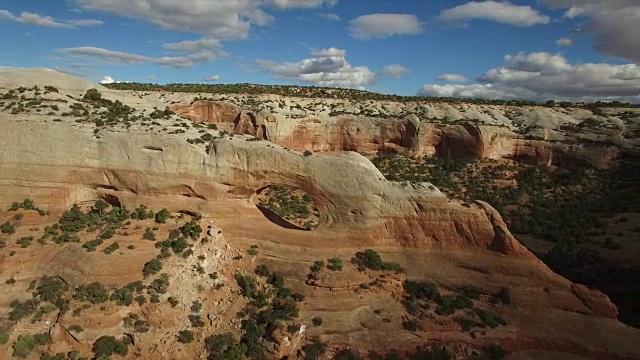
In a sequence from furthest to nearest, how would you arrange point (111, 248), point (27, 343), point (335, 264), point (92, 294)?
point (335, 264), point (111, 248), point (92, 294), point (27, 343)

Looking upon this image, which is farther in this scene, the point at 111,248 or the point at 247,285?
the point at 247,285

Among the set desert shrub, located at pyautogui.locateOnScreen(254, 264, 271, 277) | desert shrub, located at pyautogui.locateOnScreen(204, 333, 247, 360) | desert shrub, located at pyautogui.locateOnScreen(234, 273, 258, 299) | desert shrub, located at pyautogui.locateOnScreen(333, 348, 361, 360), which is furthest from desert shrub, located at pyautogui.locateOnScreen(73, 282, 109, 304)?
desert shrub, located at pyautogui.locateOnScreen(333, 348, 361, 360)

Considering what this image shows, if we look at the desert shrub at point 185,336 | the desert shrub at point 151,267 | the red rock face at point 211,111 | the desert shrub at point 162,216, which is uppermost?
the red rock face at point 211,111

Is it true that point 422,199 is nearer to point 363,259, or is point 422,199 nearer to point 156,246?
point 363,259

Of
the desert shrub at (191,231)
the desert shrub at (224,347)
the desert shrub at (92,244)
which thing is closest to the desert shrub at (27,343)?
the desert shrub at (92,244)

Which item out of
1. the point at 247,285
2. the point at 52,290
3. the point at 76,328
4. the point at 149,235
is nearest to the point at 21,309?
the point at 52,290

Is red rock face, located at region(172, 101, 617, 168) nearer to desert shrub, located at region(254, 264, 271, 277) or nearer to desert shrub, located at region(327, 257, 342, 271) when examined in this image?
desert shrub, located at region(254, 264, 271, 277)

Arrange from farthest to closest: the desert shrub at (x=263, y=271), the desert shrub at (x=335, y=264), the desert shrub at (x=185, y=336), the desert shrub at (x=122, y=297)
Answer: the desert shrub at (x=263, y=271)
the desert shrub at (x=335, y=264)
the desert shrub at (x=122, y=297)
the desert shrub at (x=185, y=336)

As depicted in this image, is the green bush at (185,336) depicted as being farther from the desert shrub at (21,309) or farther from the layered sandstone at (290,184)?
the desert shrub at (21,309)

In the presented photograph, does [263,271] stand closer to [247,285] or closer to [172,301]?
[247,285]

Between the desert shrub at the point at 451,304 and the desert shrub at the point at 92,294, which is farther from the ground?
the desert shrub at the point at 92,294

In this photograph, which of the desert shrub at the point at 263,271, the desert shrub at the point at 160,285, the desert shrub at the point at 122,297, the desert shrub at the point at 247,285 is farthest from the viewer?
the desert shrub at the point at 263,271
